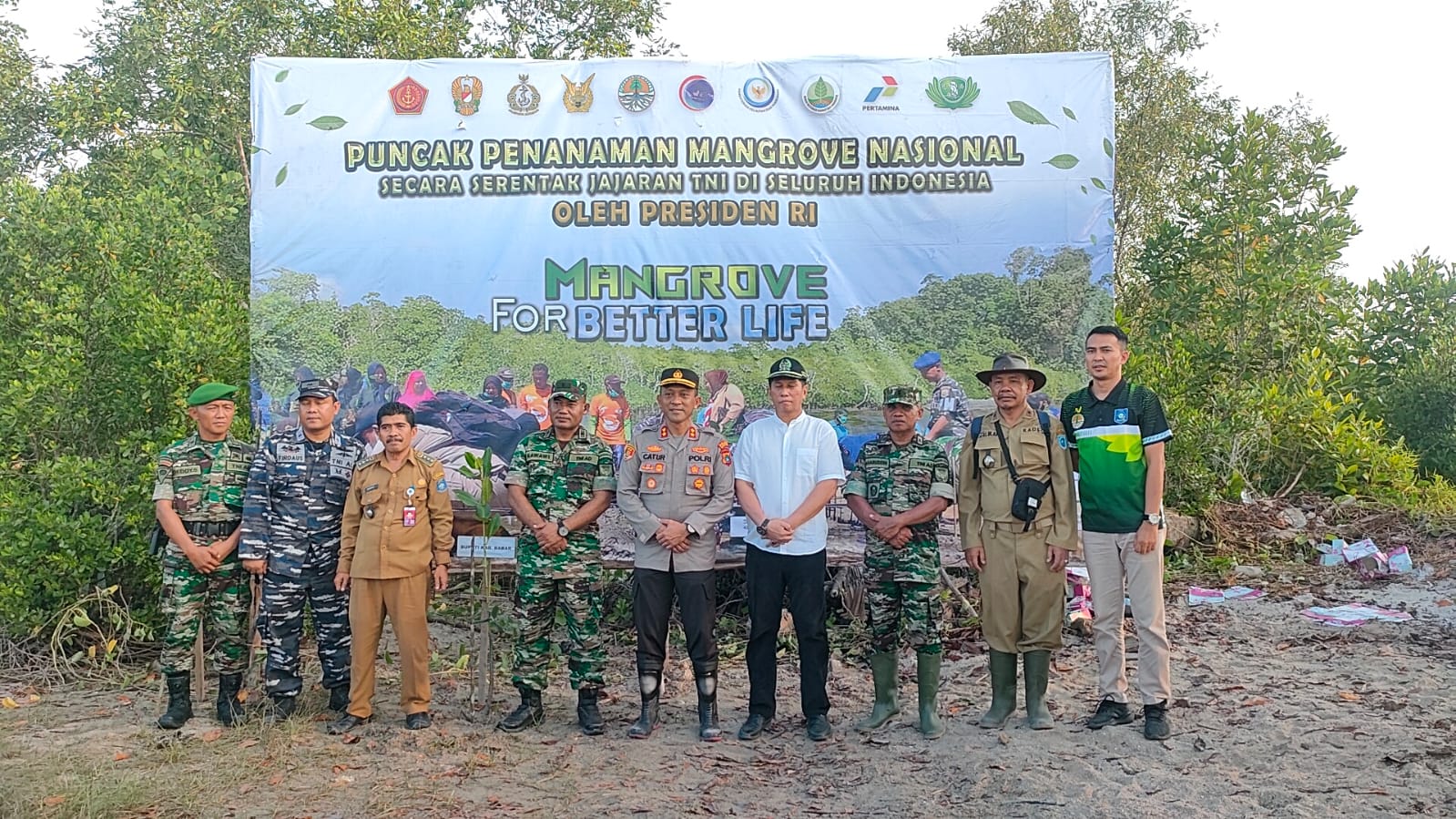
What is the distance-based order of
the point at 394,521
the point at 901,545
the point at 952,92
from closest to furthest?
the point at 901,545
the point at 394,521
the point at 952,92

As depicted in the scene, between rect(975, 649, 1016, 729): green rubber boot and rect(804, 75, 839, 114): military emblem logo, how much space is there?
3000 mm

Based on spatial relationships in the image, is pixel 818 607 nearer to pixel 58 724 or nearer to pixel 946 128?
pixel 946 128

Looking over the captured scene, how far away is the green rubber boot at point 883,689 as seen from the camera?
183 inches

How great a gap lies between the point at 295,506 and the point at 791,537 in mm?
2197

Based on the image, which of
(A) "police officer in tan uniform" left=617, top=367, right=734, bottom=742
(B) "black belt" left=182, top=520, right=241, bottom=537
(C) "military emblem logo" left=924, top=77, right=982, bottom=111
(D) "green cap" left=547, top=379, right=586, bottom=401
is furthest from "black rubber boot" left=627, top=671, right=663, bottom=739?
(C) "military emblem logo" left=924, top=77, right=982, bottom=111

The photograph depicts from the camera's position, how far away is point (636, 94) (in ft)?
19.1

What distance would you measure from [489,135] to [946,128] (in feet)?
8.16

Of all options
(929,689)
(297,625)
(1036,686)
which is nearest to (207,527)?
(297,625)

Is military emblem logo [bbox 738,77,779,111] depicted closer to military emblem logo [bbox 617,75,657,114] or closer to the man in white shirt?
military emblem logo [bbox 617,75,657,114]

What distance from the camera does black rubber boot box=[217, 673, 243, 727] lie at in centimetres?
473

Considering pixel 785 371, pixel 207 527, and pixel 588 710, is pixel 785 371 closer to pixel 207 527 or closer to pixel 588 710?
pixel 588 710

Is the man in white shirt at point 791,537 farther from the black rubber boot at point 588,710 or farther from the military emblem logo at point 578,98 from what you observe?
the military emblem logo at point 578,98

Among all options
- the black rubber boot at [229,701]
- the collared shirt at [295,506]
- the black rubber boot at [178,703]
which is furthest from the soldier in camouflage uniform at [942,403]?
the black rubber boot at [178,703]

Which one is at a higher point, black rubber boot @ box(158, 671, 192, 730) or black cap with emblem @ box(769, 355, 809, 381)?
black cap with emblem @ box(769, 355, 809, 381)
